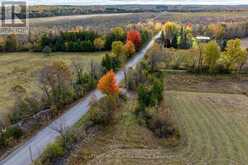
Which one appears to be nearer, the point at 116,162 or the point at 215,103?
the point at 116,162

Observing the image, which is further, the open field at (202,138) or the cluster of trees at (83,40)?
the cluster of trees at (83,40)

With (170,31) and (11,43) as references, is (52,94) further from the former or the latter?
(170,31)

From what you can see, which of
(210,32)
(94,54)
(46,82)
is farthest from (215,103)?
(210,32)

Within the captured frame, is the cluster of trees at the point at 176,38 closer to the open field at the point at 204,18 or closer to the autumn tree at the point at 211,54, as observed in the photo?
the autumn tree at the point at 211,54

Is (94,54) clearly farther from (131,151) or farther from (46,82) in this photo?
(131,151)

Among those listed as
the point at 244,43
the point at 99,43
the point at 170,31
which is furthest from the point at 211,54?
the point at 244,43

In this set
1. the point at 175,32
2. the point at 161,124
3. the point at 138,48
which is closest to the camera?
the point at 161,124

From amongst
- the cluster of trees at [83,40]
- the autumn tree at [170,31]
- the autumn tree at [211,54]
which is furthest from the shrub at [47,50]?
the autumn tree at [211,54]

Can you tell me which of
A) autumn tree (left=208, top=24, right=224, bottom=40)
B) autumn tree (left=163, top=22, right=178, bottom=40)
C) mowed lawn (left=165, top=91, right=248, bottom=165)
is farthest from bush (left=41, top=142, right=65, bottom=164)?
autumn tree (left=208, top=24, right=224, bottom=40)

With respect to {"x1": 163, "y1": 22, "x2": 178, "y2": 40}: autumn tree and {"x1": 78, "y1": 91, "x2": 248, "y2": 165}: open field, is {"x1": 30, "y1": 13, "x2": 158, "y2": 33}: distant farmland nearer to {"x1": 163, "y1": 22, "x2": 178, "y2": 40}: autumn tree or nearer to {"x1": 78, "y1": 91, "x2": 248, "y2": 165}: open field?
{"x1": 163, "y1": 22, "x2": 178, "y2": 40}: autumn tree
